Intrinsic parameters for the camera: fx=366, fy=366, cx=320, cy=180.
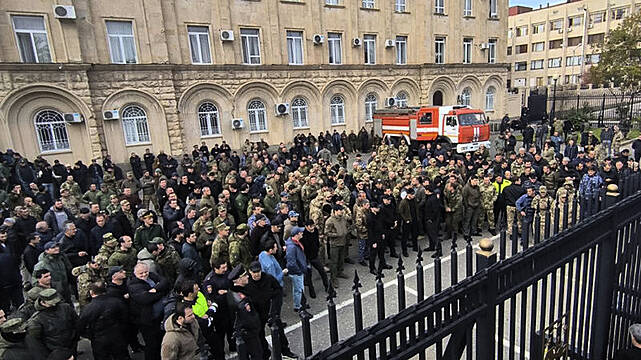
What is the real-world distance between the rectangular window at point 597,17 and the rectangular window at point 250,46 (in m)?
52.0

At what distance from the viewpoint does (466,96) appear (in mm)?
30625

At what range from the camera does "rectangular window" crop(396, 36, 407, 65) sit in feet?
88.8

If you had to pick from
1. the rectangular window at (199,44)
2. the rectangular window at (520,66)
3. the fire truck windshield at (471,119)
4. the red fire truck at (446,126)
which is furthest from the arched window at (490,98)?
the rectangular window at (520,66)

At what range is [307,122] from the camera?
2447 cm

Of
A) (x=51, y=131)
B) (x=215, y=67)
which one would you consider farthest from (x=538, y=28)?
(x=51, y=131)

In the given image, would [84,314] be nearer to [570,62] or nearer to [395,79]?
[395,79]

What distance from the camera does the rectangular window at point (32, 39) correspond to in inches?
649

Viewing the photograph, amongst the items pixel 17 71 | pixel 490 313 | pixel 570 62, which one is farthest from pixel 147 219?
pixel 570 62

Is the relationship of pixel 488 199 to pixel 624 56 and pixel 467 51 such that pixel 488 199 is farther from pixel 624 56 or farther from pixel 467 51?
pixel 467 51

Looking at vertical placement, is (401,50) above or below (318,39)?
below

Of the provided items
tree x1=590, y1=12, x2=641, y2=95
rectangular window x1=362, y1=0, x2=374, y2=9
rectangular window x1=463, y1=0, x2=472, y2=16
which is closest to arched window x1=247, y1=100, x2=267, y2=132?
rectangular window x1=362, y1=0, x2=374, y2=9

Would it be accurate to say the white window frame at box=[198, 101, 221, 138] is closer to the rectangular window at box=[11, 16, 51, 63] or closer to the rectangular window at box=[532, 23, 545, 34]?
the rectangular window at box=[11, 16, 51, 63]

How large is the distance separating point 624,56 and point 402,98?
14.8m

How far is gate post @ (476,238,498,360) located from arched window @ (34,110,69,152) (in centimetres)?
2063
